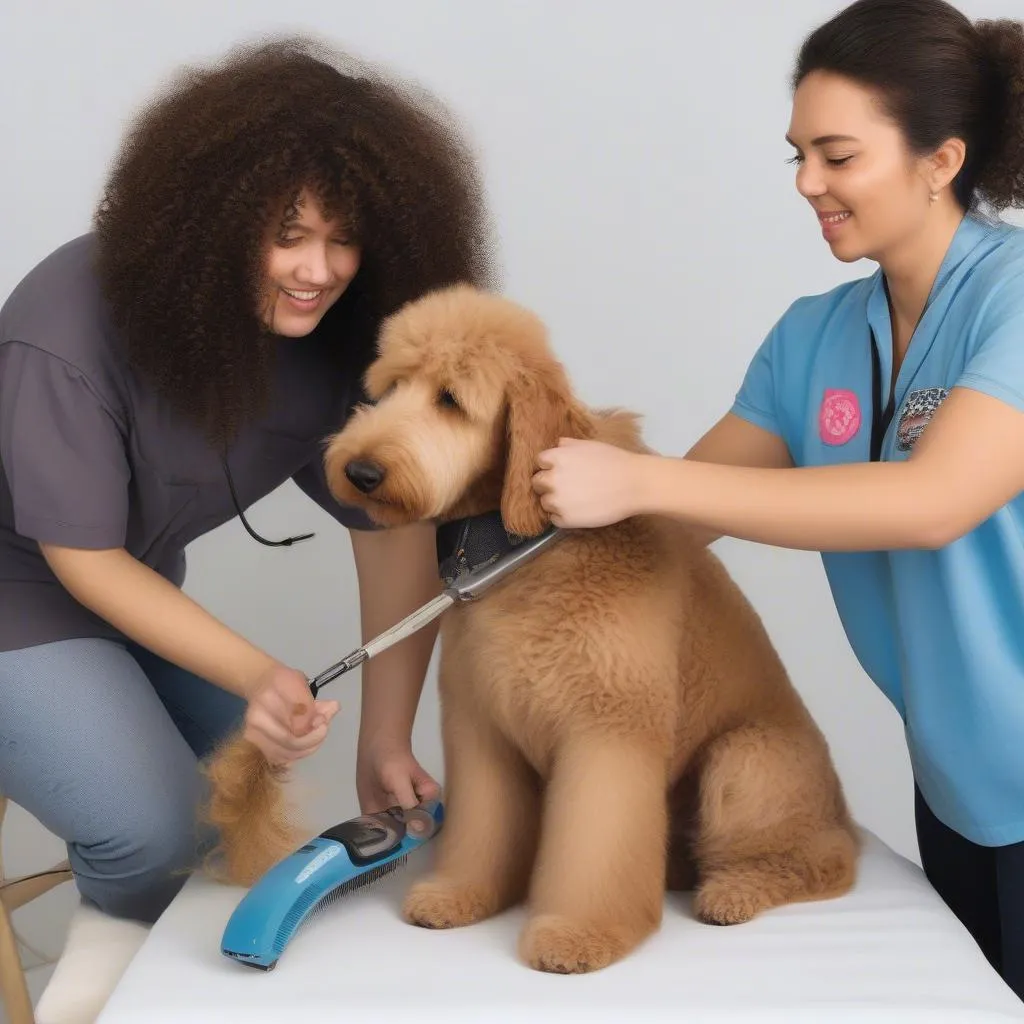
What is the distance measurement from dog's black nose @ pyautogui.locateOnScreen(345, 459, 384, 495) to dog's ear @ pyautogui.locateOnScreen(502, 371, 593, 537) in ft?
0.52

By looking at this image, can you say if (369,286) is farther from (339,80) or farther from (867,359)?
(867,359)

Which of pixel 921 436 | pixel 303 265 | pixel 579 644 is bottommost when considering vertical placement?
pixel 579 644

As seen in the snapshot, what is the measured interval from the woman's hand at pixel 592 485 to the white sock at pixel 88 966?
0.87 meters

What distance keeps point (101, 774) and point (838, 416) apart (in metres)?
1.18

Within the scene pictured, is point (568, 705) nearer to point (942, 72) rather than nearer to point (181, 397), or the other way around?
point (181, 397)

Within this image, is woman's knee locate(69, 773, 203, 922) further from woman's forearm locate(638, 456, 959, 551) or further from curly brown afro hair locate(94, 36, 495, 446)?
woman's forearm locate(638, 456, 959, 551)

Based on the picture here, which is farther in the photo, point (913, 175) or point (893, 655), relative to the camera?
point (893, 655)

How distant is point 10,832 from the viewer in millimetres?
3426

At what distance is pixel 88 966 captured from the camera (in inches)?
74.6

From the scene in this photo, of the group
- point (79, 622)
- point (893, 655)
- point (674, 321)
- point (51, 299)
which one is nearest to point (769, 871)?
point (893, 655)

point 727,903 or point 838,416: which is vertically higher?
point 838,416

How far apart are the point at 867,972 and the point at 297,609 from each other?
1.89 meters


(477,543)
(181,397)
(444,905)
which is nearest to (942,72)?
(477,543)

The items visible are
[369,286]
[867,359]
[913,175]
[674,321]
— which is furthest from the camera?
[674,321]
